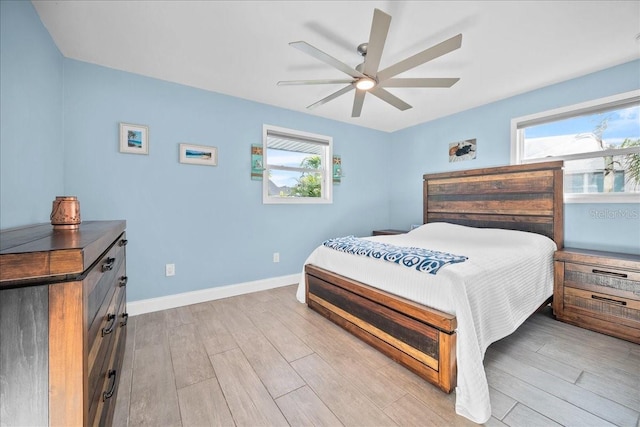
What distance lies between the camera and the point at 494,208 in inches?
123

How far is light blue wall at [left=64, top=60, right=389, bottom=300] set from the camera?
242 cm

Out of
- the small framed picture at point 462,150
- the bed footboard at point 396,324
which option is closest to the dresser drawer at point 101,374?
the bed footboard at point 396,324

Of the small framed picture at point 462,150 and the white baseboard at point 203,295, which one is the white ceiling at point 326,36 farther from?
the white baseboard at point 203,295

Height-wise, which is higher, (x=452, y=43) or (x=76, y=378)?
(x=452, y=43)

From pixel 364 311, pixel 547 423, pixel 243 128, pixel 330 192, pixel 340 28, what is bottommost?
pixel 547 423

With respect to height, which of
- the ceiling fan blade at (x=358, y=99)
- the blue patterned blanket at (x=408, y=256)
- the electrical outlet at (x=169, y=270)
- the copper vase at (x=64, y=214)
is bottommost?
the electrical outlet at (x=169, y=270)

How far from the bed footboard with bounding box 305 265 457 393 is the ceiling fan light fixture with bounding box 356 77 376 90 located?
1635 mm

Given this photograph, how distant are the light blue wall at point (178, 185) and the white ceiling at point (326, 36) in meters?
0.28

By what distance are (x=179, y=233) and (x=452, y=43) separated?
115 inches

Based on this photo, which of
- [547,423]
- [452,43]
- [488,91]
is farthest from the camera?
[488,91]

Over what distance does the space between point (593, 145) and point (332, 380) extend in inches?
136

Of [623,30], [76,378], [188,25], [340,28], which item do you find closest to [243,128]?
[188,25]

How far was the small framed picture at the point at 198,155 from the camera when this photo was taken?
283cm

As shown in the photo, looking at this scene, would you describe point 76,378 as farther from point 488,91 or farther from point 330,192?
point 488,91
